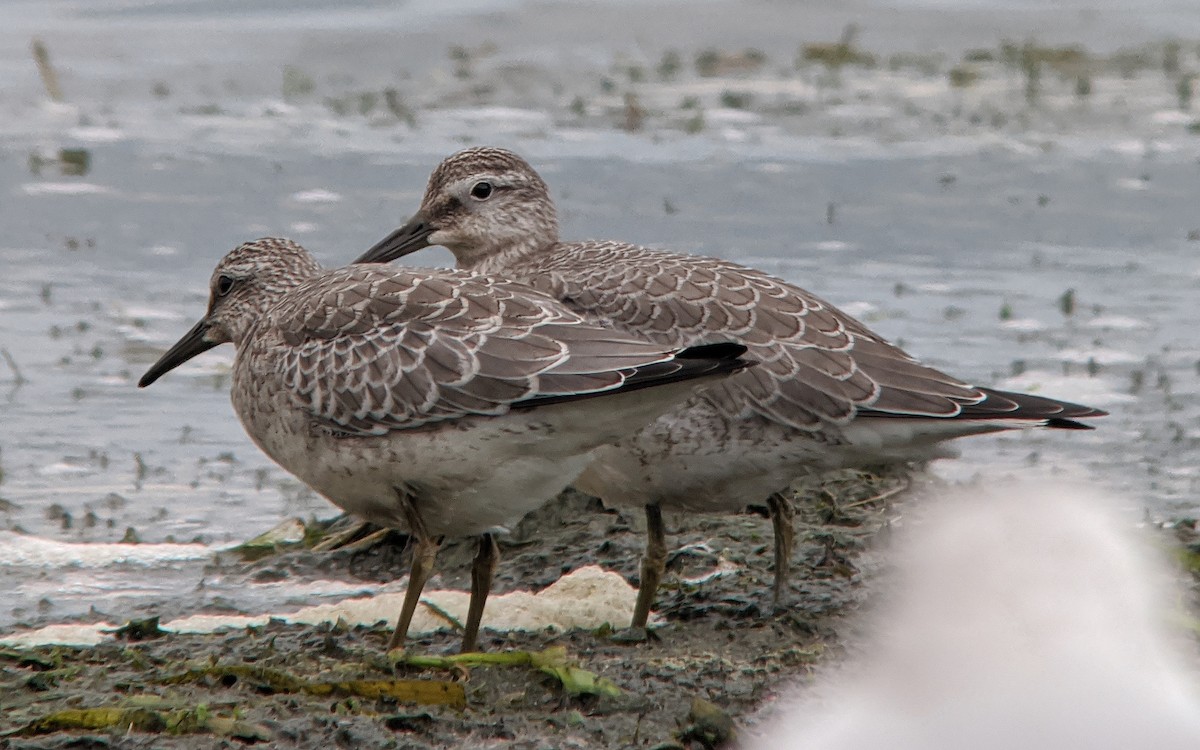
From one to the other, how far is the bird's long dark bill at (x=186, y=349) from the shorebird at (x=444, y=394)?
88 cm

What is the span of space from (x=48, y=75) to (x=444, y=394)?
10.1 meters

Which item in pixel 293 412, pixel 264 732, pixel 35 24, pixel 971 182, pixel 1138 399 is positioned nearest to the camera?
pixel 264 732

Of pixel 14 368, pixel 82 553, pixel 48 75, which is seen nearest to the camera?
pixel 82 553

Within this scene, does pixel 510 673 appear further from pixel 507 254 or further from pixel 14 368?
pixel 14 368

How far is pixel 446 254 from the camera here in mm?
12727

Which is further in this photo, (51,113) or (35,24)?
(35,24)

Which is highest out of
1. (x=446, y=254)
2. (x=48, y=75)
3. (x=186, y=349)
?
(x=186, y=349)

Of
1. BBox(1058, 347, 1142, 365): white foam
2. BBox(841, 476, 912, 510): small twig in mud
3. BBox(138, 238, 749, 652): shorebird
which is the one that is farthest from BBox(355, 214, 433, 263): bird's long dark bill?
BBox(1058, 347, 1142, 365): white foam

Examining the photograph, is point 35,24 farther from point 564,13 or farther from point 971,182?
point 971,182

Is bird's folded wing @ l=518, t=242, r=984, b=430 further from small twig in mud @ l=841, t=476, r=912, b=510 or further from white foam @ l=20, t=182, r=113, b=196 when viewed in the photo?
white foam @ l=20, t=182, r=113, b=196

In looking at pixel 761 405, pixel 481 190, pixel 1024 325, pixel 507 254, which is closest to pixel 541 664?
pixel 761 405

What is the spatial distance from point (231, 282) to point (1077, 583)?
349 cm

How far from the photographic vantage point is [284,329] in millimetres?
6160

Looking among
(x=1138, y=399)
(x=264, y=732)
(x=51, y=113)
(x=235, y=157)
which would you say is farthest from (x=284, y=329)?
(x=51, y=113)
